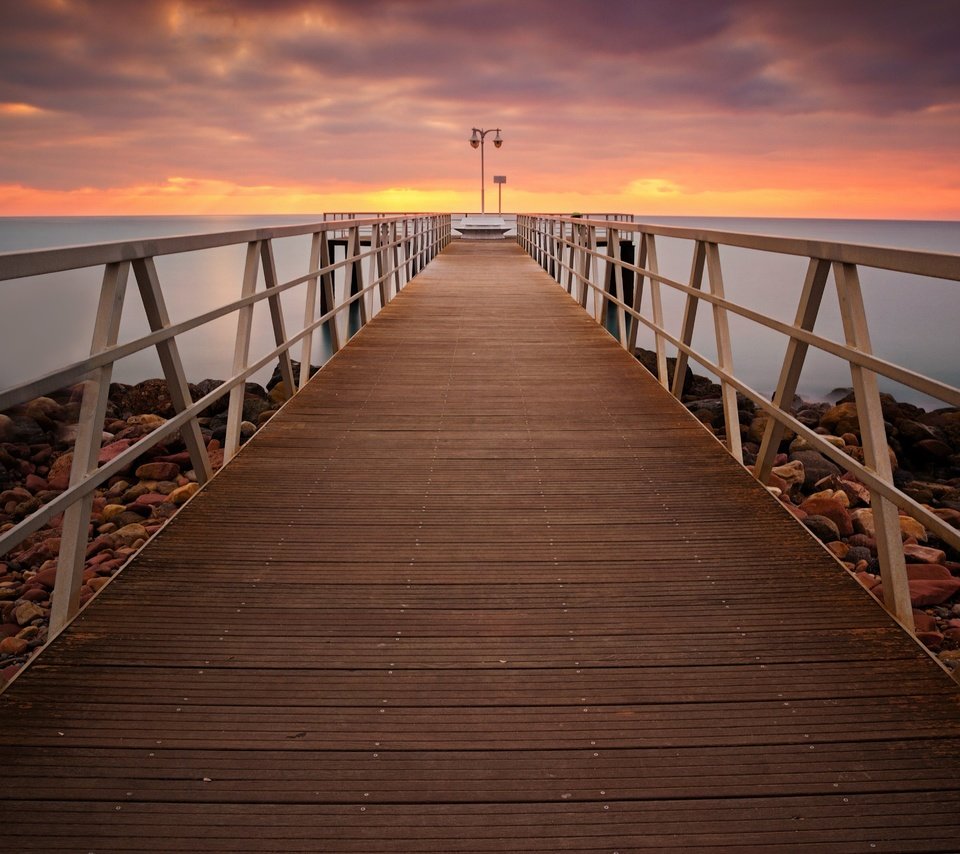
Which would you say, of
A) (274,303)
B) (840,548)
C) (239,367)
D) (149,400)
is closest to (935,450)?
(840,548)

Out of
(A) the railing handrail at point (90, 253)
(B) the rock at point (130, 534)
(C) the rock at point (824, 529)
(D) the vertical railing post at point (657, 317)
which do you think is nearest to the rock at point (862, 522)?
(C) the rock at point (824, 529)

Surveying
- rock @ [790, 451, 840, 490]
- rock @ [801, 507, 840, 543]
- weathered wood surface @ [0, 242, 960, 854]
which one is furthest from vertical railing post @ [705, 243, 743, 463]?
rock @ [790, 451, 840, 490]

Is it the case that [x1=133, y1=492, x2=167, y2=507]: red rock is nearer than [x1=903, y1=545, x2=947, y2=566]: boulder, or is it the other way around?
[x1=903, y1=545, x2=947, y2=566]: boulder

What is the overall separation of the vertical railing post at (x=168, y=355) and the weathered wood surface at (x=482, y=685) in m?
0.20

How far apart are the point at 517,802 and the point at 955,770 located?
1.08 metres

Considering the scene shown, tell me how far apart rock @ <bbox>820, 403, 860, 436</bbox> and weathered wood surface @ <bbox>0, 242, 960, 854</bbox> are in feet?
24.6

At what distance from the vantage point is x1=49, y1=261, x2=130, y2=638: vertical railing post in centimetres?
262

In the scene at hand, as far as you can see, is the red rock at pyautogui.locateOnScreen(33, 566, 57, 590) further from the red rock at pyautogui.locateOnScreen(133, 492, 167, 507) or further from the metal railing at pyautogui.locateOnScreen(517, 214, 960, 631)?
the metal railing at pyautogui.locateOnScreen(517, 214, 960, 631)

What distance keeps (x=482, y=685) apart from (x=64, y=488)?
8.11 m

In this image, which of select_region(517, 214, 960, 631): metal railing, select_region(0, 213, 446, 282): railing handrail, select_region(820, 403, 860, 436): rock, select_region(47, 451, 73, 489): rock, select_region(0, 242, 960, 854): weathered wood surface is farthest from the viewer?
select_region(820, 403, 860, 436): rock

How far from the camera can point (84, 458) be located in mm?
2701

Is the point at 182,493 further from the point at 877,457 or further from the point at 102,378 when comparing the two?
the point at 877,457

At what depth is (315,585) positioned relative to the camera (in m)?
2.97

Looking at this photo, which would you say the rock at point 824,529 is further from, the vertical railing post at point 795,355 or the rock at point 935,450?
the rock at point 935,450
